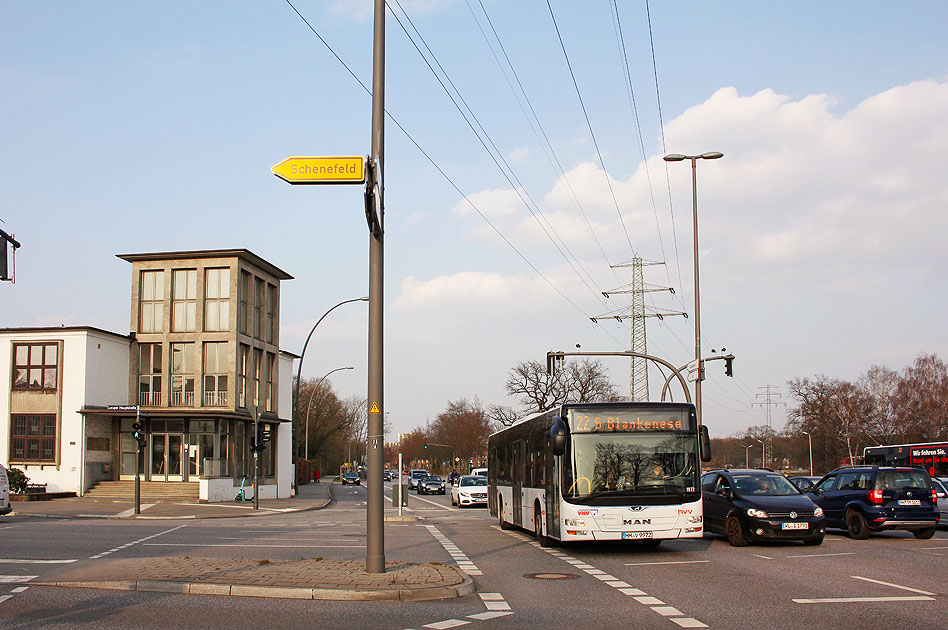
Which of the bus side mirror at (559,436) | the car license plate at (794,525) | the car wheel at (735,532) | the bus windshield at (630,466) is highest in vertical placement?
the bus side mirror at (559,436)

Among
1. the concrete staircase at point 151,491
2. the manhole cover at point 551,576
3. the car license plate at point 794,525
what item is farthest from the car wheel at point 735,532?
the concrete staircase at point 151,491

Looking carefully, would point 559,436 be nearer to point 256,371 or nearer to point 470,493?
point 470,493

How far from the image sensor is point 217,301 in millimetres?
46688

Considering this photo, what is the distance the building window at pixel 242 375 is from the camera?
46.8 metres

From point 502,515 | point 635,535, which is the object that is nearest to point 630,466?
point 635,535

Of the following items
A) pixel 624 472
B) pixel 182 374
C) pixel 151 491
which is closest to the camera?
pixel 624 472

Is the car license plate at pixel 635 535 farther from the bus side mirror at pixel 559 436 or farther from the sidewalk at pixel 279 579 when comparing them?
the sidewalk at pixel 279 579

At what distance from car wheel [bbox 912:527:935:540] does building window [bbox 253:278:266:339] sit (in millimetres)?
35859

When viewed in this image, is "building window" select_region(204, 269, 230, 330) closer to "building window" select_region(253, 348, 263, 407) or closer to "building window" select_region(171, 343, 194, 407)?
"building window" select_region(171, 343, 194, 407)

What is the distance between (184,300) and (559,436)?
3517 cm

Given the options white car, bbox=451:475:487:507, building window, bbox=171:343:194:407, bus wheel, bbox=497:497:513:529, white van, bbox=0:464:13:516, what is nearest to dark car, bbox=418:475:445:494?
white car, bbox=451:475:487:507

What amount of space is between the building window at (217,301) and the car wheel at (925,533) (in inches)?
1352

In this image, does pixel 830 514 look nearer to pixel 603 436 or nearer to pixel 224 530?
pixel 603 436

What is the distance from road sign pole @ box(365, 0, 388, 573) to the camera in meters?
12.2
